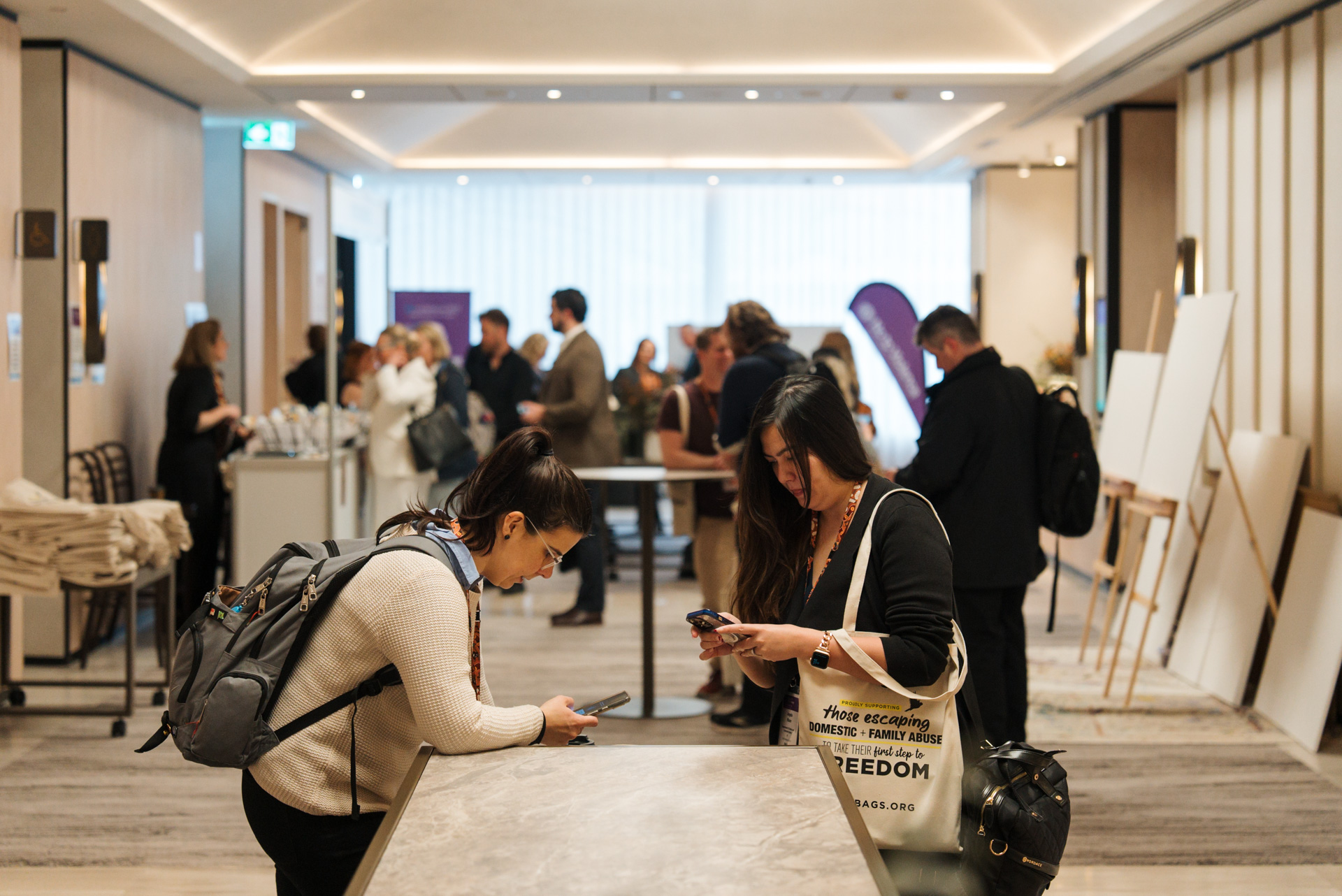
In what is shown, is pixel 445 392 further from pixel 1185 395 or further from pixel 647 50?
pixel 1185 395

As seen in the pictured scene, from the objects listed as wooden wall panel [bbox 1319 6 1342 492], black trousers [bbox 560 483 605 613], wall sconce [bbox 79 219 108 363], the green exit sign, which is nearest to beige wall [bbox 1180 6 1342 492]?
wooden wall panel [bbox 1319 6 1342 492]

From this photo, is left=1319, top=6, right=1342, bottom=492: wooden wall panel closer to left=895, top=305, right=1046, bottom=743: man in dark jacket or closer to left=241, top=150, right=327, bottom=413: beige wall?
left=895, top=305, right=1046, bottom=743: man in dark jacket

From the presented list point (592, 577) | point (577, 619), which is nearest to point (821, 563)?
point (592, 577)

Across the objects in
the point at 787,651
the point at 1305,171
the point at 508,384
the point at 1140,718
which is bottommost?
the point at 1140,718

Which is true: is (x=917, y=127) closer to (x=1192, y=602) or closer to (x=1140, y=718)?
(x=1192, y=602)

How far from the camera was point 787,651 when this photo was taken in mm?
2002

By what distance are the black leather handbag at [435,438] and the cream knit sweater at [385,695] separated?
16.3ft

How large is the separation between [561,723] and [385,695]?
0.94 ft

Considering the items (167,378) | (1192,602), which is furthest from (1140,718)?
(167,378)

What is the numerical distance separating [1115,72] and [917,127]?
3564mm

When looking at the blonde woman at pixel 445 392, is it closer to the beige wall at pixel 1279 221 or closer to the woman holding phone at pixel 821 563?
the beige wall at pixel 1279 221

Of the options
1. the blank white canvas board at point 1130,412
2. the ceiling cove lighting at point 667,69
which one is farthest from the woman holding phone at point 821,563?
the ceiling cove lighting at point 667,69

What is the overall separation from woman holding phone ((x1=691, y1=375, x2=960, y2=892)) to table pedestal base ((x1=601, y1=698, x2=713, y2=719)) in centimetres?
262

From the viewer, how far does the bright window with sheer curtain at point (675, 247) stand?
12.8 meters
